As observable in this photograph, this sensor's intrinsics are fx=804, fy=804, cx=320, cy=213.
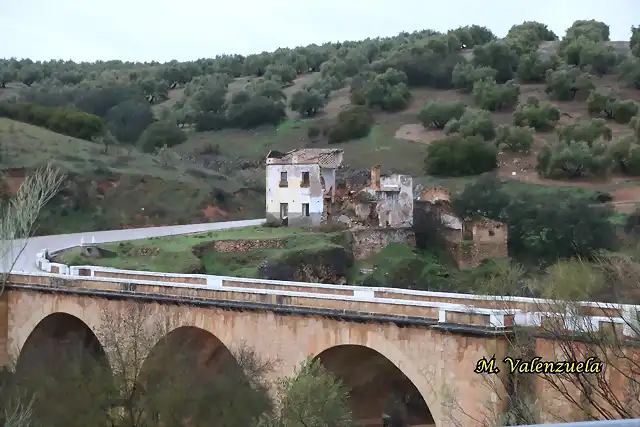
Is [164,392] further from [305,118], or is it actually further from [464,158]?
[305,118]

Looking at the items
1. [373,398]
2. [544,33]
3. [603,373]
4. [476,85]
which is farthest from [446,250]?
[544,33]

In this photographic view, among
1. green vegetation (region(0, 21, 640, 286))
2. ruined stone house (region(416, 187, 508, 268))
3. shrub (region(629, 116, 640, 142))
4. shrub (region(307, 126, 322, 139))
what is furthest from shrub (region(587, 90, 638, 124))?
ruined stone house (region(416, 187, 508, 268))

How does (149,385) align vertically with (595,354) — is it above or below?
below

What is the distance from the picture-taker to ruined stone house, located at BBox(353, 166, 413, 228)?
3709 cm

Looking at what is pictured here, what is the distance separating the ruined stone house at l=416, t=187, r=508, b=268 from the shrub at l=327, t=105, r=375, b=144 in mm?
24176

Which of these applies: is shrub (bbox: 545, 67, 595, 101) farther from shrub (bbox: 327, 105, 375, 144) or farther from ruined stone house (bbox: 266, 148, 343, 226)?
ruined stone house (bbox: 266, 148, 343, 226)

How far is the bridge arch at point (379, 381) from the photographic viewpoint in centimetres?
1338

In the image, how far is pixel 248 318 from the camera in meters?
15.9

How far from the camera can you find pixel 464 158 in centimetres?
4969

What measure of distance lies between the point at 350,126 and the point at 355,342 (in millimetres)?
47937

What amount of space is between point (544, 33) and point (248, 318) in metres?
85.0

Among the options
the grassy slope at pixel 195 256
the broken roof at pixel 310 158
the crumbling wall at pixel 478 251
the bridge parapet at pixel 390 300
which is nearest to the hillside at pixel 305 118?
the crumbling wall at pixel 478 251

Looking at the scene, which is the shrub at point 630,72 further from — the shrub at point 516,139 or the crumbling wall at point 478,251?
the crumbling wall at point 478,251

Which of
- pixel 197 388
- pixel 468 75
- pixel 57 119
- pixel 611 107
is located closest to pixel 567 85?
pixel 611 107
